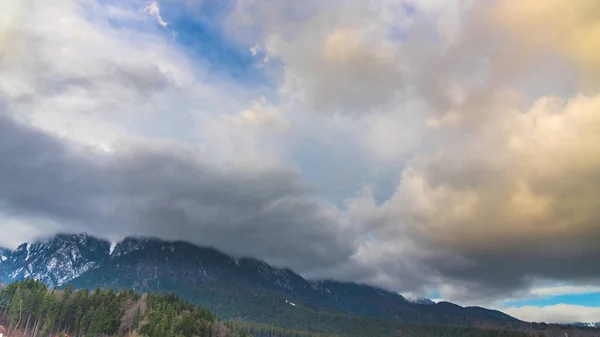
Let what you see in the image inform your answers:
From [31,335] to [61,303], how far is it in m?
20.0

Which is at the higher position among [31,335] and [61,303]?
[61,303]

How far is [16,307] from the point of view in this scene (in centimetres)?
18650

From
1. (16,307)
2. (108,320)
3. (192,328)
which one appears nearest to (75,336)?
(108,320)

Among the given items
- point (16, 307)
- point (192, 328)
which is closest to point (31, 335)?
point (16, 307)

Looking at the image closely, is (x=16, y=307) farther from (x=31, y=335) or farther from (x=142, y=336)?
(x=142, y=336)

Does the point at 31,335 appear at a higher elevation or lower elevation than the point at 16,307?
lower

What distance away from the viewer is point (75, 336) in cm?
19100

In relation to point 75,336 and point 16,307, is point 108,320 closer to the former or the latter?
point 75,336

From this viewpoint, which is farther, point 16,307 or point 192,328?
point 192,328

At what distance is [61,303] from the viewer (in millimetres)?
192750

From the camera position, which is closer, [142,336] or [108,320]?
[142,336]

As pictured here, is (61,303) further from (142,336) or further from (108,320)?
(142,336)

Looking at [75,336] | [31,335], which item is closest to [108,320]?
[75,336]

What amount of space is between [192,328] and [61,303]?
6370 cm
